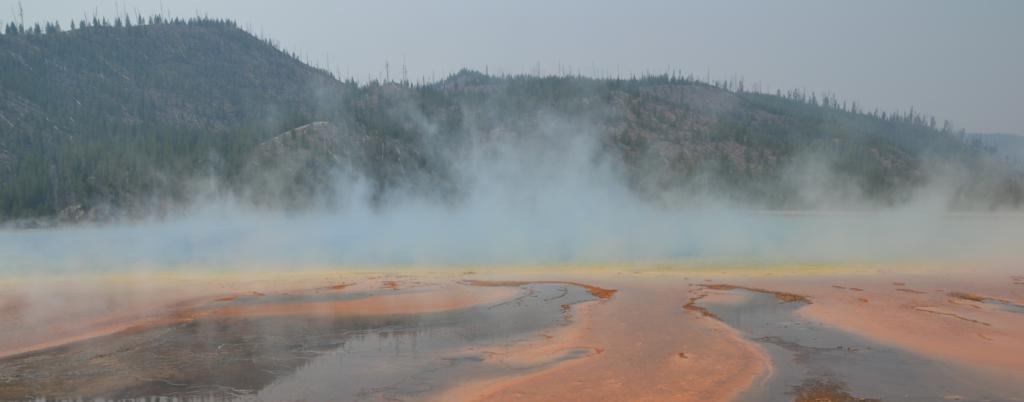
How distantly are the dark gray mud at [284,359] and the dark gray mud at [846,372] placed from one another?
2928mm

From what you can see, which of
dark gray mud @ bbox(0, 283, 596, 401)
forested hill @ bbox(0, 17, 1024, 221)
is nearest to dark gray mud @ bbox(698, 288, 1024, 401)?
dark gray mud @ bbox(0, 283, 596, 401)

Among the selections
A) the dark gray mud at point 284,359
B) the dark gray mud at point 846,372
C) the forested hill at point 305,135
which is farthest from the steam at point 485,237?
the dark gray mud at point 846,372

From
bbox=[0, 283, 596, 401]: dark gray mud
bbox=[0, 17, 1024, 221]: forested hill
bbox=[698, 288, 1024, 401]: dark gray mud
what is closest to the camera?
bbox=[698, 288, 1024, 401]: dark gray mud

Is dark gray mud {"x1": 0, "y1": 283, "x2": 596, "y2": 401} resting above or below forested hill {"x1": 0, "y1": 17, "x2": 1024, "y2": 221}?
below

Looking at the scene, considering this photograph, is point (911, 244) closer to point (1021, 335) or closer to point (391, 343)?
point (1021, 335)

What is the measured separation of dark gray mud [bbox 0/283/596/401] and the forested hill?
140 feet

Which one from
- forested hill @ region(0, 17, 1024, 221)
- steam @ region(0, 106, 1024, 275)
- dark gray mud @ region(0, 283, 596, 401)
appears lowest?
dark gray mud @ region(0, 283, 596, 401)

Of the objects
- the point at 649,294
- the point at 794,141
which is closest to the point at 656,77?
the point at 794,141

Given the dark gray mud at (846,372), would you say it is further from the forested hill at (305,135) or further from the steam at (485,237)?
the forested hill at (305,135)

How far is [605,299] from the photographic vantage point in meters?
15.7

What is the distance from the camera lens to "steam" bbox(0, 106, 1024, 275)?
24547 mm

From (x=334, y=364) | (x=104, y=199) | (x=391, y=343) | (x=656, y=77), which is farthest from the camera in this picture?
(x=656, y=77)

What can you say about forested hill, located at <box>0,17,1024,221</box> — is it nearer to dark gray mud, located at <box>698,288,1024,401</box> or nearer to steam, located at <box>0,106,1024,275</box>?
steam, located at <box>0,106,1024,275</box>

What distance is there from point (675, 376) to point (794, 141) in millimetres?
82478
